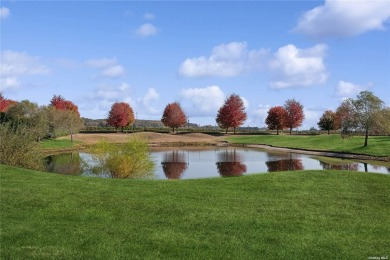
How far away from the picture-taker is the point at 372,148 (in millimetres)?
48625

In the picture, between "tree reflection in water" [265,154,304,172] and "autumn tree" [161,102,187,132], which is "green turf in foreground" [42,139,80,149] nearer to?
"tree reflection in water" [265,154,304,172]

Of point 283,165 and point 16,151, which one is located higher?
point 16,151

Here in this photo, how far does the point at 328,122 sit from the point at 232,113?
25.7m

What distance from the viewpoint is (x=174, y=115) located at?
319ft

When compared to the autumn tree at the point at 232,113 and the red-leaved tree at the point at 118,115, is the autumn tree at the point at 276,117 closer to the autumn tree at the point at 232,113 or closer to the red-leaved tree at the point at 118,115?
the autumn tree at the point at 232,113

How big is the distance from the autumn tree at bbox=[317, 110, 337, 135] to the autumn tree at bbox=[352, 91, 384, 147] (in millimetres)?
45337

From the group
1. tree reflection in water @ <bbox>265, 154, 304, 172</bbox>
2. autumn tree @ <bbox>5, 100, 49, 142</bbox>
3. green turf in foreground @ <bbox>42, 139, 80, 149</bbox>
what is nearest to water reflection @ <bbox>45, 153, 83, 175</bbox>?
tree reflection in water @ <bbox>265, 154, 304, 172</bbox>

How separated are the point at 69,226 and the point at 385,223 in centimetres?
862

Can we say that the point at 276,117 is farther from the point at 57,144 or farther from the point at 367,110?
the point at 57,144

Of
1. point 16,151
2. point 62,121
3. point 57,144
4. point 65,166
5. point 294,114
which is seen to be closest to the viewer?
point 16,151

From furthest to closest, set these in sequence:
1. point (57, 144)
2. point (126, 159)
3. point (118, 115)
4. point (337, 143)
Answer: point (118, 115) < point (57, 144) < point (337, 143) < point (126, 159)

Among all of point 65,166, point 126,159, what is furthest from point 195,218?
point 65,166

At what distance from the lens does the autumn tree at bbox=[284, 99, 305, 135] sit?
297 feet

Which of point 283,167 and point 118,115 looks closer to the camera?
point 283,167
